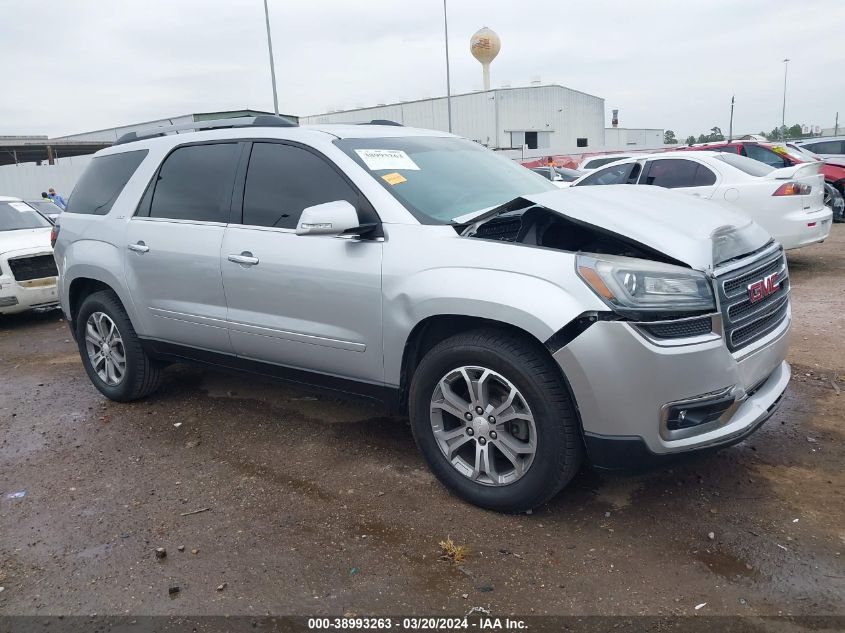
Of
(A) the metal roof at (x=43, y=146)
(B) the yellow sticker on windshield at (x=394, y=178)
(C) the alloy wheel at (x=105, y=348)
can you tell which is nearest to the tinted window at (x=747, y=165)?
(B) the yellow sticker on windshield at (x=394, y=178)

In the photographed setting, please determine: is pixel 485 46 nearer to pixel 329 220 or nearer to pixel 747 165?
pixel 747 165

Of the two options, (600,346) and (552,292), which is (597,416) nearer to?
(600,346)

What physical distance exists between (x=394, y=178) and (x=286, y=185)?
2.21 feet

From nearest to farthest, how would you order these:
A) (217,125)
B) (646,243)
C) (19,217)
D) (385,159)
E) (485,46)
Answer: (646,243)
(385,159)
(217,125)
(19,217)
(485,46)

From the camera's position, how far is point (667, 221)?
120 inches

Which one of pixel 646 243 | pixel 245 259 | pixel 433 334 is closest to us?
pixel 646 243

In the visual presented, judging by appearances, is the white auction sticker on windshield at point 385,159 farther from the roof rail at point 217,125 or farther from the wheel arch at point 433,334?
the wheel arch at point 433,334

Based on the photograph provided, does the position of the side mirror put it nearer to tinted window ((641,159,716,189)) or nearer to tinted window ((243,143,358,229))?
tinted window ((243,143,358,229))

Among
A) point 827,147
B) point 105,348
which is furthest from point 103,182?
point 827,147

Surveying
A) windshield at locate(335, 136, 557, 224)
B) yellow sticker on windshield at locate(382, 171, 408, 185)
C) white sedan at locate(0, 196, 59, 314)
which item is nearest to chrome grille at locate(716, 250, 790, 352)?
windshield at locate(335, 136, 557, 224)

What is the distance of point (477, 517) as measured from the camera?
10.1ft

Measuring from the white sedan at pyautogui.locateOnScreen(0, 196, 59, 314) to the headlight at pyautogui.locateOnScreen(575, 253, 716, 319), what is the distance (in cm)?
696

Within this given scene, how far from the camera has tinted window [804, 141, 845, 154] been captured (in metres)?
16.2

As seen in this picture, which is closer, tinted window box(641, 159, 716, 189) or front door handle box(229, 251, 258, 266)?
front door handle box(229, 251, 258, 266)
